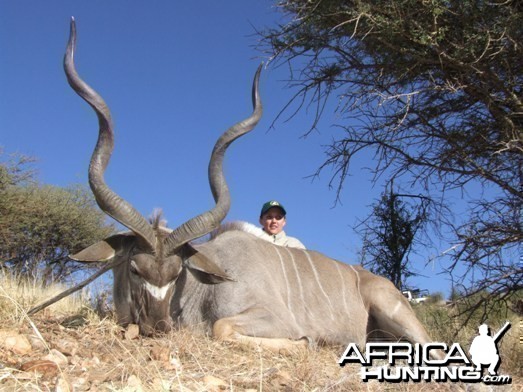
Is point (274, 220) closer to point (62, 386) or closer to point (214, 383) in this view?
point (214, 383)

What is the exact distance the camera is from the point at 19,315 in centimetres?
306

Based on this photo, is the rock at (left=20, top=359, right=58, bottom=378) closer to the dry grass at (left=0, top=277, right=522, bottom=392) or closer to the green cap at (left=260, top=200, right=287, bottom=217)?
A: the dry grass at (left=0, top=277, right=522, bottom=392)

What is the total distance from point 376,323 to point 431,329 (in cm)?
89

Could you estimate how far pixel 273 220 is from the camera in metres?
5.29

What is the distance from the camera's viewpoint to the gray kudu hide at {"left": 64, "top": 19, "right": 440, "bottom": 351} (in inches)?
131

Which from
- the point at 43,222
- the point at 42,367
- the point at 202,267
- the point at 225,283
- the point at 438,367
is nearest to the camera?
the point at 42,367

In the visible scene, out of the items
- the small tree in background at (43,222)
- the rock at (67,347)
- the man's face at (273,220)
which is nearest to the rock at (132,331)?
the rock at (67,347)

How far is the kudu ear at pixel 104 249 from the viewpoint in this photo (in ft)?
10.9

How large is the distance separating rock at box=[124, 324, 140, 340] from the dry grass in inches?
0.5

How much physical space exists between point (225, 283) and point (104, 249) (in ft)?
2.37

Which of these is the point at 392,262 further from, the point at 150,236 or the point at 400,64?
the point at 150,236

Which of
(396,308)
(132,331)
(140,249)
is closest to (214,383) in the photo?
(132,331)

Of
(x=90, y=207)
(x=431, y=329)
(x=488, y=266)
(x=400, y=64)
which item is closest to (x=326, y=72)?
(x=400, y=64)

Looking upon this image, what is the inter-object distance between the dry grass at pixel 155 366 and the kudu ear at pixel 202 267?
36cm
